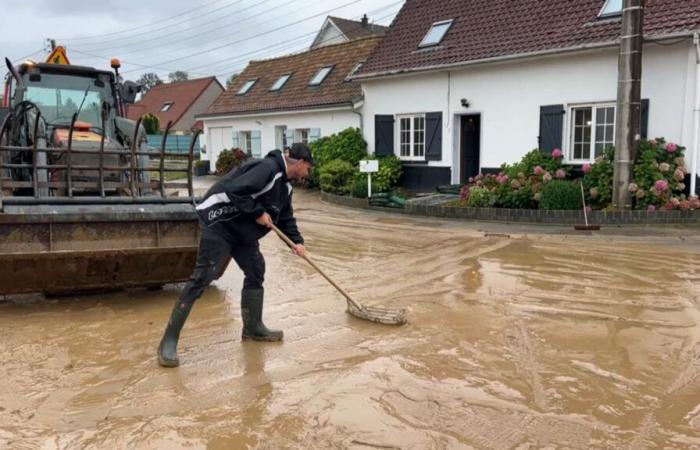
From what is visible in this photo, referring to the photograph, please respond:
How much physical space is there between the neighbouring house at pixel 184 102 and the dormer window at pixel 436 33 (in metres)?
27.5

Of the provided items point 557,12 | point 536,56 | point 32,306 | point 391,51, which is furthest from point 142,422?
point 391,51

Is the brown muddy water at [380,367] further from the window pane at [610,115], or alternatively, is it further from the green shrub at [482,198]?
the window pane at [610,115]

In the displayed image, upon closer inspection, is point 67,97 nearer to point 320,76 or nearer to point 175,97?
point 320,76

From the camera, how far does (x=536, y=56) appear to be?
46.6ft

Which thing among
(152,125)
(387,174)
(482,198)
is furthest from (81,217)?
(152,125)

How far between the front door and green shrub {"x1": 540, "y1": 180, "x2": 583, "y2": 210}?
4440mm

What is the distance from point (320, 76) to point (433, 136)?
7.36 m

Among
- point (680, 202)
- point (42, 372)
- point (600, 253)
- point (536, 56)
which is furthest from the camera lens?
point (536, 56)

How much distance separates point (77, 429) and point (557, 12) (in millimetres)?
14242

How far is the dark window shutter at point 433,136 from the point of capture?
16.8 meters

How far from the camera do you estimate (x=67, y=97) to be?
8219 mm

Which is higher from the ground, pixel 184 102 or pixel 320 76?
pixel 184 102

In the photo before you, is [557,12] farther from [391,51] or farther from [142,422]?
[142,422]

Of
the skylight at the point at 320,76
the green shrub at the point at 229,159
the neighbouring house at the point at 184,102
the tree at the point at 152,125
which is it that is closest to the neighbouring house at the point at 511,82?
the skylight at the point at 320,76
